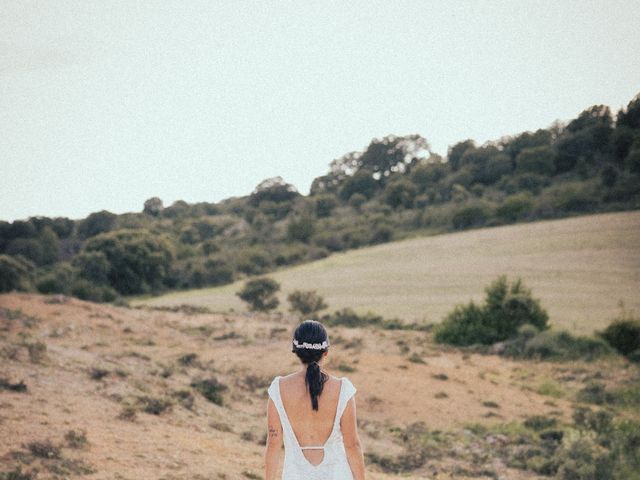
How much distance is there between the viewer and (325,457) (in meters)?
3.84

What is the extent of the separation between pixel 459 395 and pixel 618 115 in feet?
199

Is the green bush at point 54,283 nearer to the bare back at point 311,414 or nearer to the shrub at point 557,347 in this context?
the shrub at point 557,347

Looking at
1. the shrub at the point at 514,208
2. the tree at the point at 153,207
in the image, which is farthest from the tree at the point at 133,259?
the tree at the point at 153,207

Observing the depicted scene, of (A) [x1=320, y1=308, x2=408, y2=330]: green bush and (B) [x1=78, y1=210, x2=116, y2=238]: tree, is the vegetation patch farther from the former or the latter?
(B) [x1=78, y1=210, x2=116, y2=238]: tree

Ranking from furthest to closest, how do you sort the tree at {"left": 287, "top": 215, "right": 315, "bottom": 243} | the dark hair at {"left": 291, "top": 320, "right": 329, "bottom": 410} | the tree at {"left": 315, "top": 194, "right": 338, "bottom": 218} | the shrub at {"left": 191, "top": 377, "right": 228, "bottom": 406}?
the tree at {"left": 315, "top": 194, "right": 338, "bottom": 218} → the tree at {"left": 287, "top": 215, "right": 315, "bottom": 243} → the shrub at {"left": 191, "top": 377, "right": 228, "bottom": 406} → the dark hair at {"left": 291, "top": 320, "right": 329, "bottom": 410}

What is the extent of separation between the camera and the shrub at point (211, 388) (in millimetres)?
15844

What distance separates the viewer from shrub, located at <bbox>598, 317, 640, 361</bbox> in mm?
28062

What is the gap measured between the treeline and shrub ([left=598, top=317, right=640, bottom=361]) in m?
33.0

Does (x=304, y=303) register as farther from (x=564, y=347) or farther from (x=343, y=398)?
(x=343, y=398)

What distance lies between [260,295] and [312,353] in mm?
42570

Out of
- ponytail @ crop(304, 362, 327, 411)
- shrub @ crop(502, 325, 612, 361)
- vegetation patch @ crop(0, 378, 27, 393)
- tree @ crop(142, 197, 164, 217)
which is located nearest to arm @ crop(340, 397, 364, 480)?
ponytail @ crop(304, 362, 327, 411)

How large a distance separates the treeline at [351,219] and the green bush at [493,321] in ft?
92.5

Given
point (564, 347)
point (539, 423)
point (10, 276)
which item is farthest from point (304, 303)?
point (539, 423)

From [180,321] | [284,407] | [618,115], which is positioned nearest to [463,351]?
[180,321]
